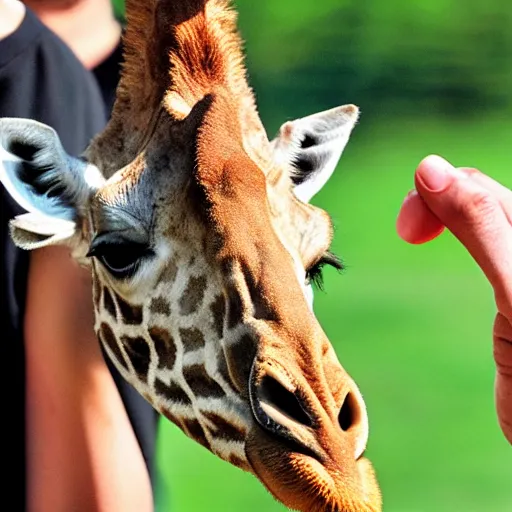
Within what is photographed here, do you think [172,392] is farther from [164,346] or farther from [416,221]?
[416,221]

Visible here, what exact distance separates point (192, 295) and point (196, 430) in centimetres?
17

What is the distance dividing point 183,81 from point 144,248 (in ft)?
0.80

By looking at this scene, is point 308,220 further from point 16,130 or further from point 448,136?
point 448,136

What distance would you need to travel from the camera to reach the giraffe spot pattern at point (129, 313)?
1.19 metres

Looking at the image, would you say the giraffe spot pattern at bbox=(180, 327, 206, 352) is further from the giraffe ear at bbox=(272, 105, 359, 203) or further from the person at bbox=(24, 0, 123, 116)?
the person at bbox=(24, 0, 123, 116)

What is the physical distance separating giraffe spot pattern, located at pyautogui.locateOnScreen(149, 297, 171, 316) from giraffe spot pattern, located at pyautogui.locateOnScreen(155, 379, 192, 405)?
0.09 m

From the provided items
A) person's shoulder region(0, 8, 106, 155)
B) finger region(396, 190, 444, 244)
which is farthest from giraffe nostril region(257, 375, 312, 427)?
person's shoulder region(0, 8, 106, 155)

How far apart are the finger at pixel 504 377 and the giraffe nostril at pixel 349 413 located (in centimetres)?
18

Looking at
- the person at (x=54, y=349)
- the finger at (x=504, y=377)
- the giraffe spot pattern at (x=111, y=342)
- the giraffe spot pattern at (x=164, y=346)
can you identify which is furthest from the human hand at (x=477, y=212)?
the person at (x=54, y=349)

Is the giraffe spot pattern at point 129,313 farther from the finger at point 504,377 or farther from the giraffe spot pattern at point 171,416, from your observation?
the finger at point 504,377

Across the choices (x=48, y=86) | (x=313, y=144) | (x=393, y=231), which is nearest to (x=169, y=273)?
(x=313, y=144)

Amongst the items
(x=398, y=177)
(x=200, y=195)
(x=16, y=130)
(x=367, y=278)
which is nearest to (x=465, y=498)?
(x=367, y=278)

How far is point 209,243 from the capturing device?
1093mm

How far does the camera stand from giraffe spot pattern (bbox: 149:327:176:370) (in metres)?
1.15
